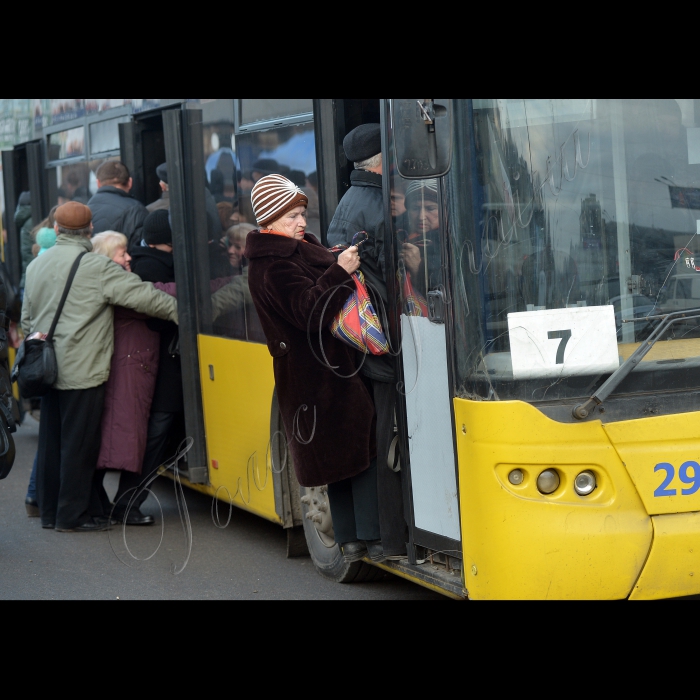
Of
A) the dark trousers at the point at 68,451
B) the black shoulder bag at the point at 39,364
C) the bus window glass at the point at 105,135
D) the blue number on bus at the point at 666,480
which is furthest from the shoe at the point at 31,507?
the blue number on bus at the point at 666,480

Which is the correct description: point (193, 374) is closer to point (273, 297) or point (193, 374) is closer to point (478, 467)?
point (273, 297)

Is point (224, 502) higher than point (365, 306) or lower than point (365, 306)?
lower

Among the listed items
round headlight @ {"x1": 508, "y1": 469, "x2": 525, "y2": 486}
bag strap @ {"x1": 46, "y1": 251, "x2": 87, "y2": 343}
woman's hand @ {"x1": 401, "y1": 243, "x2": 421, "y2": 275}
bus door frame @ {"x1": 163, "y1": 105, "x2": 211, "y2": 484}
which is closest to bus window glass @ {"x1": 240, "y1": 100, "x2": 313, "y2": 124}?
bus door frame @ {"x1": 163, "y1": 105, "x2": 211, "y2": 484}

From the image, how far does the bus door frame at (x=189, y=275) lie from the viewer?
6809 millimetres

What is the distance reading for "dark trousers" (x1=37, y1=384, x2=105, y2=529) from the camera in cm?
688

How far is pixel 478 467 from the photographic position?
4.02 metres

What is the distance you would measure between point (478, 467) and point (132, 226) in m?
4.57

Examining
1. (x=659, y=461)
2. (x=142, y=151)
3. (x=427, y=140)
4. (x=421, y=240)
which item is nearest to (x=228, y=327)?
(x=421, y=240)

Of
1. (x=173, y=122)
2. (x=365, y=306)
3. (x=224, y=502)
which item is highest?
(x=173, y=122)

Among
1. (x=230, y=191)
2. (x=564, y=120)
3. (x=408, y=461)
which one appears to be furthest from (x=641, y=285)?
(x=230, y=191)

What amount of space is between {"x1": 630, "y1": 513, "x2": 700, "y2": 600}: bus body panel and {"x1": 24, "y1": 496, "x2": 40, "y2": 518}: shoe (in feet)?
15.1

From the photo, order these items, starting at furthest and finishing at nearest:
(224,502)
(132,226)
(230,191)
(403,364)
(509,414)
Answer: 1. (132,226)
2. (224,502)
3. (230,191)
4. (403,364)
5. (509,414)

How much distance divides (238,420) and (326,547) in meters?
1.02

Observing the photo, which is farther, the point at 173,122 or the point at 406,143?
the point at 173,122
